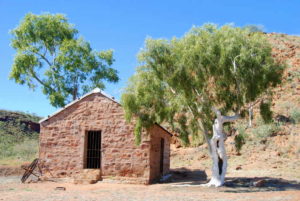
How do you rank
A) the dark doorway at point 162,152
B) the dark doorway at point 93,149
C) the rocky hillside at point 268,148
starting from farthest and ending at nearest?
the rocky hillside at point 268,148 < the dark doorway at point 162,152 < the dark doorway at point 93,149

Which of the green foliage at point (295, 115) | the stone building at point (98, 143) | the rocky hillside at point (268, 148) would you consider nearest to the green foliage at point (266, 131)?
the rocky hillside at point (268, 148)

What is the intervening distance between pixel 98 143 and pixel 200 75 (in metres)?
6.60

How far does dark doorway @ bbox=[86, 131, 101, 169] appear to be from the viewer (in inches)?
719

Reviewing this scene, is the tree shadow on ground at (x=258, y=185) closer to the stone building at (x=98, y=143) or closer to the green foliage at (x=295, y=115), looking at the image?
the stone building at (x=98, y=143)

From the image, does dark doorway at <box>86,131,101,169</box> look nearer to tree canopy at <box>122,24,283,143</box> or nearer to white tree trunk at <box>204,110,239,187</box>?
tree canopy at <box>122,24,283,143</box>

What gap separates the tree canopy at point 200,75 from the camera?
570 inches

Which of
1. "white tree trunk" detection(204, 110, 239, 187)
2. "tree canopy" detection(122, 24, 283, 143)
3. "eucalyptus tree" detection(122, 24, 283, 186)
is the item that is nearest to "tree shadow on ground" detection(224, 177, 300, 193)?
"white tree trunk" detection(204, 110, 239, 187)

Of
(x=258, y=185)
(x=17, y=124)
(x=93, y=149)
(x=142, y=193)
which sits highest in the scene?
(x=17, y=124)

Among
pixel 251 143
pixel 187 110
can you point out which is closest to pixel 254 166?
pixel 251 143

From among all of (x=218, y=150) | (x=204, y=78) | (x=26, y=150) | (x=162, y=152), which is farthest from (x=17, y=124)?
(x=204, y=78)

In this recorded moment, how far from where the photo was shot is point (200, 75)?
1473cm

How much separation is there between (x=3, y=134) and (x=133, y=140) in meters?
30.6

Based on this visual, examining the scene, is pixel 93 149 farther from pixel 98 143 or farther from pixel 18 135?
pixel 18 135

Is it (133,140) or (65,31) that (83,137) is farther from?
(65,31)
